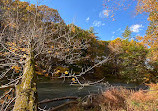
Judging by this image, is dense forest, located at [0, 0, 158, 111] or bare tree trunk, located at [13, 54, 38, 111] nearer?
bare tree trunk, located at [13, 54, 38, 111]

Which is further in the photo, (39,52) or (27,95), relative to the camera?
(39,52)

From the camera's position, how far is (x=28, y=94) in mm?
1362

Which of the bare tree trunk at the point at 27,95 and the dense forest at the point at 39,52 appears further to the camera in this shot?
the dense forest at the point at 39,52

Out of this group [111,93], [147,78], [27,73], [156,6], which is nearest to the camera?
[27,73]

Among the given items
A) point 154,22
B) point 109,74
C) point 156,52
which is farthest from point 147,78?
point 109,74

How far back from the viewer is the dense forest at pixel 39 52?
161 cm

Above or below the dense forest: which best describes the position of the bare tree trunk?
below

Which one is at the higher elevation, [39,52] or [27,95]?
[39,52]

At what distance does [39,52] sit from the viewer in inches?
79.3

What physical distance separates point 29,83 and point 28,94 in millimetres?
209

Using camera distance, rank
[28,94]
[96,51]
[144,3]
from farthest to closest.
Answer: [96,51] < [144,3] < [28,94]

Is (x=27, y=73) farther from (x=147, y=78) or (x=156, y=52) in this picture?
(x=147, y=78)

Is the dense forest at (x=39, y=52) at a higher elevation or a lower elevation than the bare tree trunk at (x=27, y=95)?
higher

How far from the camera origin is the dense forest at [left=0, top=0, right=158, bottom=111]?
63.4 inches
